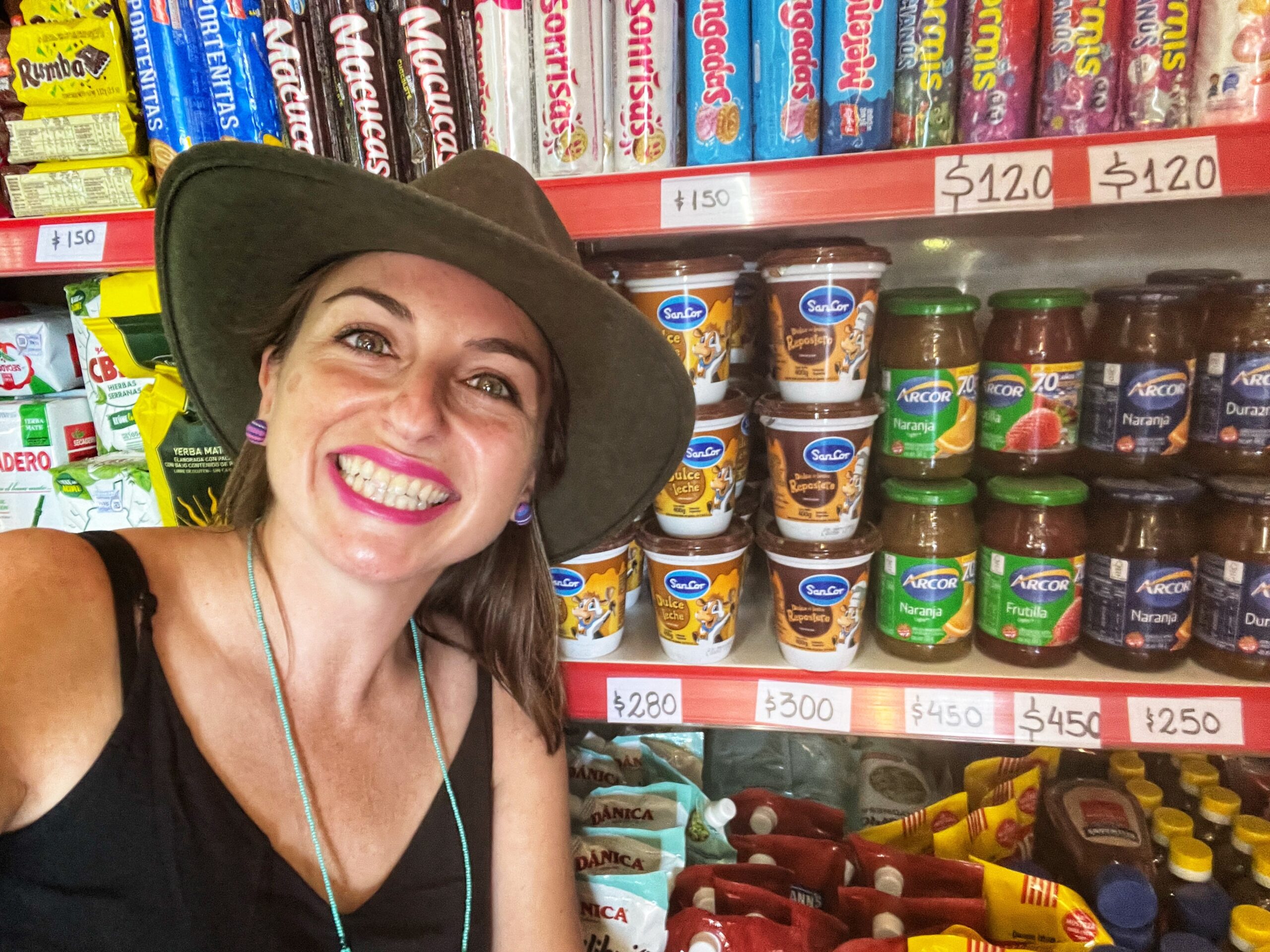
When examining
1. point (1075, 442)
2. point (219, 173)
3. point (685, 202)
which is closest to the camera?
point (219, 173)

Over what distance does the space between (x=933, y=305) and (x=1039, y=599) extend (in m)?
0.42

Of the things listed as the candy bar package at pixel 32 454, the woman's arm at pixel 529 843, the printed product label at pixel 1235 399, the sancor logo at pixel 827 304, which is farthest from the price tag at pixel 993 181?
the candy bar package at pixel 32 454

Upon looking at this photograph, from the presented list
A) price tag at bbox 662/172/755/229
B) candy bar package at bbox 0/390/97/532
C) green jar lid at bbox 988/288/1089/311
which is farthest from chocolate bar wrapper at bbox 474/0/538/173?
candy bar package at bbox 0/390/97/532

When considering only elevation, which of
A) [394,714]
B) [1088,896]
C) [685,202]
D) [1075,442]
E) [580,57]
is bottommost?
[1088,896]

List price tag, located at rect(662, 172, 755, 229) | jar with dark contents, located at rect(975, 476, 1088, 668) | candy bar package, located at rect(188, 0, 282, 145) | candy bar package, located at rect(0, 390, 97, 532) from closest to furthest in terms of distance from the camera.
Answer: price tag, located at rect(662, 172, 755, 229), jar with dark contents, located at rect(975, 476, 1088, 668), candy bar package, located at rect(188, 0, 282, 145), candy bar package, located at rect(0, 390, 97, 532)

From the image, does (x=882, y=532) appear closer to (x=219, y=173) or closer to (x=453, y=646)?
(x=453, y=646)

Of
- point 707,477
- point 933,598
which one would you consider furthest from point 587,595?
point 933,598

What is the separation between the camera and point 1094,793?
117 centimetres

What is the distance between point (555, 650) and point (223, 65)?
101 cm

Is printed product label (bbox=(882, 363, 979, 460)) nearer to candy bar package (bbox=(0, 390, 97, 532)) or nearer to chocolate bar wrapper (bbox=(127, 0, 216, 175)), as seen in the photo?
chocolate bar wrapper (bbox=(127, 0, 216, 175))

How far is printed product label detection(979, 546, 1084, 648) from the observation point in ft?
3.34

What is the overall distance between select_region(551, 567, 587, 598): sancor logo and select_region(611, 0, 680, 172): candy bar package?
58 cm

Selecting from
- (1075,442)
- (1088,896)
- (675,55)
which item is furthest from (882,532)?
(675,55)

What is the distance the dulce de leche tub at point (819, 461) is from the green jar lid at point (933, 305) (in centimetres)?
13
